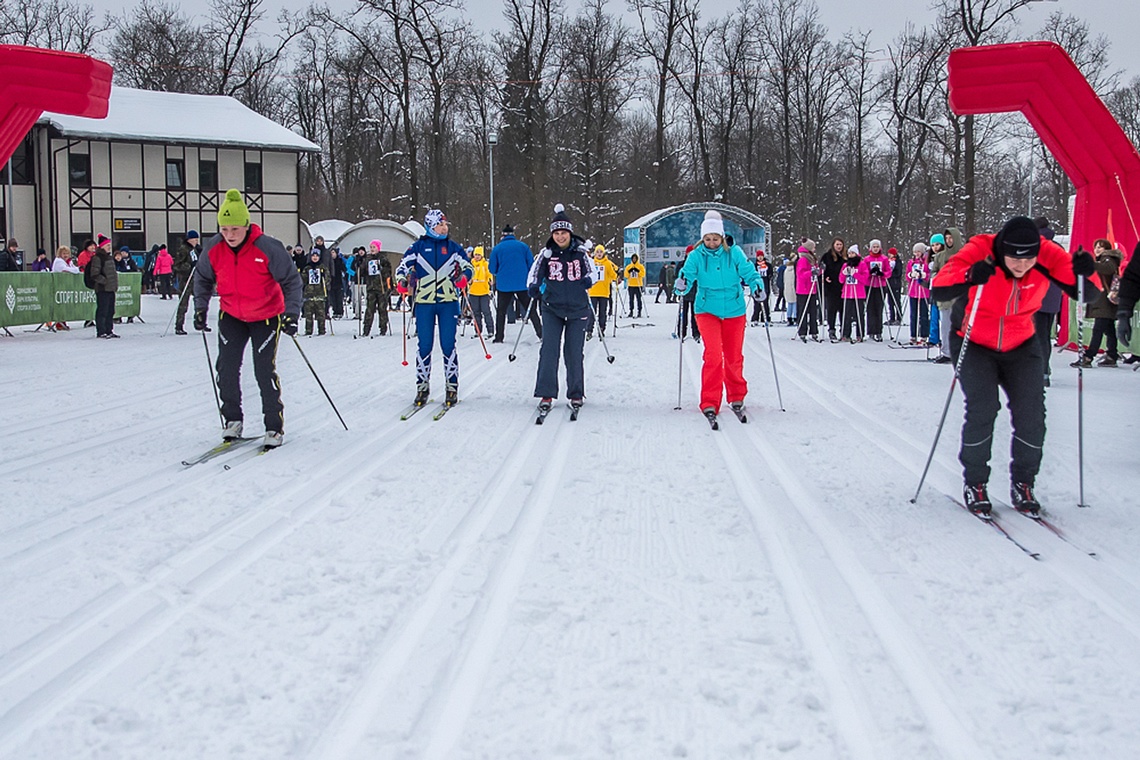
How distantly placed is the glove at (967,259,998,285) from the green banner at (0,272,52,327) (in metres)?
17.0

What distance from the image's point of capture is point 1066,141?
14.6 metres

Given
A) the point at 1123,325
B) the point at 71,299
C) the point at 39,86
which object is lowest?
the point at 1123,325

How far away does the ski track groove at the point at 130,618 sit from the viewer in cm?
317

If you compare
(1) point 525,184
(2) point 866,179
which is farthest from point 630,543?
(2) point 866,179

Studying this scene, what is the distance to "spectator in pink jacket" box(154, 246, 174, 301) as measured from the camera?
97.3 ft

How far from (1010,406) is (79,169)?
38491 mm

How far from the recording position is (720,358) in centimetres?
893

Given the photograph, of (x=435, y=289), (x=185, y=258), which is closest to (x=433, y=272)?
(x=435, y=289)

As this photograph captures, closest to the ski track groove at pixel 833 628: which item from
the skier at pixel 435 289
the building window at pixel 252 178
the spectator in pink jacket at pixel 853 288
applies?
the skier at pixel 435 289

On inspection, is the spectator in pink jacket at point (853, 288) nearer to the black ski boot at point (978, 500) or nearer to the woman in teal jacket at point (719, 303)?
the woman in teal jacket at point (719, 303)

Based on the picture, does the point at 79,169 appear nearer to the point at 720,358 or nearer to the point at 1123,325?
the point at 720,358

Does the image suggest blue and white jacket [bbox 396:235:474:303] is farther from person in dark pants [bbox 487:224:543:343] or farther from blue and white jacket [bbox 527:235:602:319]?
person in dark pants [bbox 487:224:543:343]

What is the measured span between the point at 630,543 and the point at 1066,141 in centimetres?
1242

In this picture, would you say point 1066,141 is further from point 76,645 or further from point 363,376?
point 76,645
